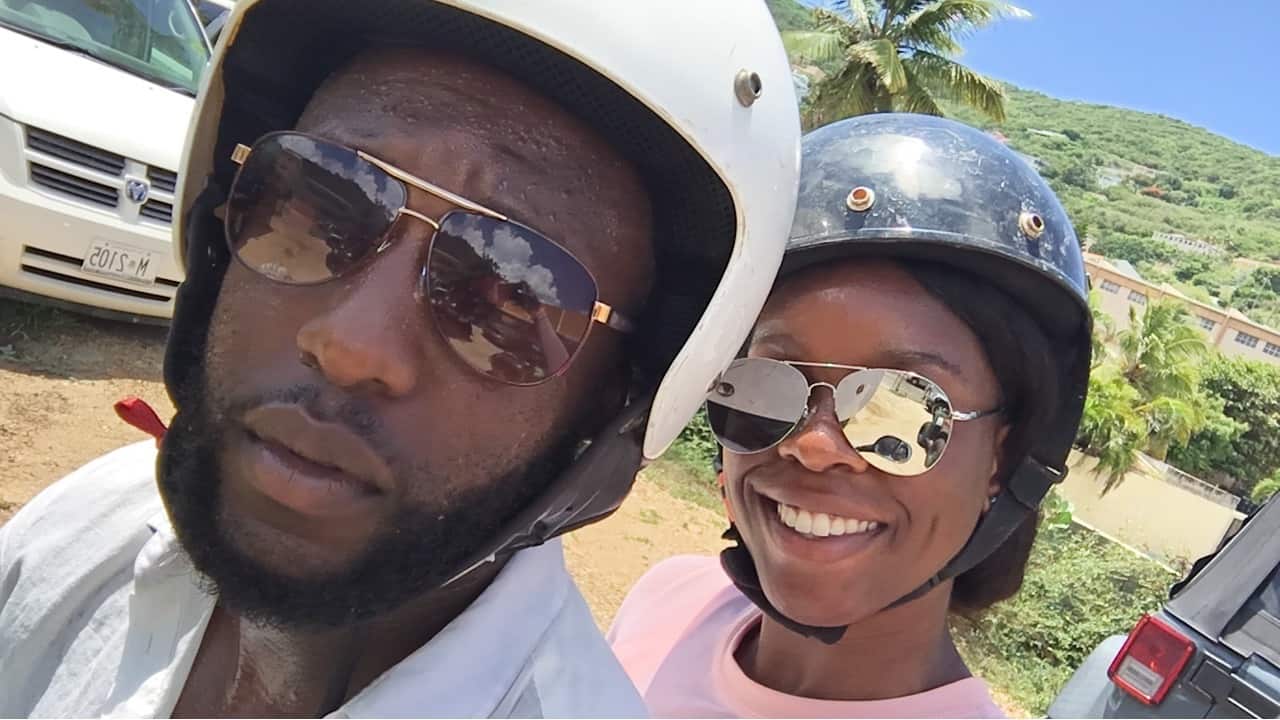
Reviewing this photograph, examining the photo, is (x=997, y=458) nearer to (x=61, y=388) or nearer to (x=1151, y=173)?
(x=61, y=388)

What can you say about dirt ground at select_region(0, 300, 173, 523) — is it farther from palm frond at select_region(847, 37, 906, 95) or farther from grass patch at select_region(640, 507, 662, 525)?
palm frond at select_region(847, 37, 906, 95)

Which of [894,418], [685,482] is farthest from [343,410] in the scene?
[685,482]

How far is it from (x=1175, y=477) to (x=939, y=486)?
3297cm

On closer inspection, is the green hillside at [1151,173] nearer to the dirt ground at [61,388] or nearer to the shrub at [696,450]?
the shrub at [696,450]

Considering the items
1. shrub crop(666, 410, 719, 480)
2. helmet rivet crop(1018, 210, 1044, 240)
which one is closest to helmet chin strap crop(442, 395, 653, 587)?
helmet rivet crop(1018, 210, 1044, 240)

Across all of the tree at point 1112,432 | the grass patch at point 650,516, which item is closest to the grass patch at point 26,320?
the grass patch at point 650,516

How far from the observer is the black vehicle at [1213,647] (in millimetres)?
2410

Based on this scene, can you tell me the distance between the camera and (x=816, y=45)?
56.5ft

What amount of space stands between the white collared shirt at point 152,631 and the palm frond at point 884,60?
15.6 metres

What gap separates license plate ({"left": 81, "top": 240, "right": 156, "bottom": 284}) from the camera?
467 cm

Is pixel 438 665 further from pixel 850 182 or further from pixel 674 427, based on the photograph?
pixel 850 182

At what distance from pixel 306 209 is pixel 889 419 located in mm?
1085

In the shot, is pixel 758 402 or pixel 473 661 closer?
pixel 473 661

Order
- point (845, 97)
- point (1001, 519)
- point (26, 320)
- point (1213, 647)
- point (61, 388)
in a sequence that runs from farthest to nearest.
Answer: point (845, 97), point (26, 320), point (61, 388), point (1213, 647), point (1001, 519)
